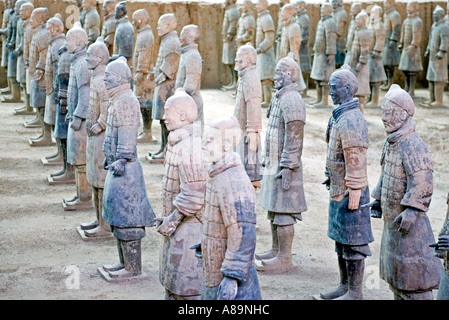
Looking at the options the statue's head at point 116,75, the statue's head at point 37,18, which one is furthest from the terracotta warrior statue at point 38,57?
the statue's head at point 116,75

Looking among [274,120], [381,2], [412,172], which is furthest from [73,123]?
[381,2]

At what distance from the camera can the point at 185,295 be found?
524 centimetres

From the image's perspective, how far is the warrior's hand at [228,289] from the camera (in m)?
4.30

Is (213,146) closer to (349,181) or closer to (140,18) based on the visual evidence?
(349,181)

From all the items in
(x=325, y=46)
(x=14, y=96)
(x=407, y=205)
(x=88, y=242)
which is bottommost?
(x=14, y=96)

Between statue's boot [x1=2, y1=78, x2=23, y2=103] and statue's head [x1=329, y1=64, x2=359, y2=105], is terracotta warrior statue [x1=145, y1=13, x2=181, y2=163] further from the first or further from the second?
statue's boot [x1=2, y1=78, x2=23, y2=103]

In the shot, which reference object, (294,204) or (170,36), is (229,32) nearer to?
(170,36)

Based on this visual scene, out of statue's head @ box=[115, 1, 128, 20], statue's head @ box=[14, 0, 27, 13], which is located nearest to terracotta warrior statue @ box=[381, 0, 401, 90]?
statue's head @ box=[115, 1, 128, 20]

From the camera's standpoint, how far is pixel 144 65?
10.7 m

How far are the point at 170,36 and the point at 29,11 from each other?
308 cm

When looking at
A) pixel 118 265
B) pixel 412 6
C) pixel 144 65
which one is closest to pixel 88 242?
pixel 118 265

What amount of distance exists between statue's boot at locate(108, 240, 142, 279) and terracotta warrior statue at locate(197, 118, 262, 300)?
1955 mm

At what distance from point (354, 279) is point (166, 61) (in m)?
4.73

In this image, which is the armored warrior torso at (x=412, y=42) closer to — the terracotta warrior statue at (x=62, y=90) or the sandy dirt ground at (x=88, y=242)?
the sandy dirt ground at (x=88, y=242)
